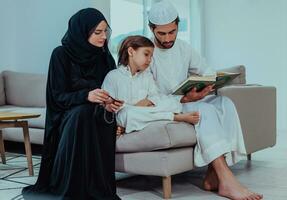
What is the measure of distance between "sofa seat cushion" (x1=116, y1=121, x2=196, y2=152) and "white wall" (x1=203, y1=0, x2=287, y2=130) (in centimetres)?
340

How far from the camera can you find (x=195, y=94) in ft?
8.36

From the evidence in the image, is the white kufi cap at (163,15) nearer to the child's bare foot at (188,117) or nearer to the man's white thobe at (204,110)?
the man's white thobe at (204,110)

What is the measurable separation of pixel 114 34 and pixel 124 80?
2577 mm

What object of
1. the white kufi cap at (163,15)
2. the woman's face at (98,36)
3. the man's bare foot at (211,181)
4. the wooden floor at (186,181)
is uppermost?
the white kufi cap at (163,15)

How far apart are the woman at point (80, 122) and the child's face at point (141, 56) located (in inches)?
7.7

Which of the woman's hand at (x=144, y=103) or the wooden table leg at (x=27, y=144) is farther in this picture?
the wooden table leg at (x=27, y=144)

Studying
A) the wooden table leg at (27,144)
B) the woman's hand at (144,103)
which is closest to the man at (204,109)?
the woman's hand at (144,103)

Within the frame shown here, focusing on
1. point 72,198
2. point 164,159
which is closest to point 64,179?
point 72,198

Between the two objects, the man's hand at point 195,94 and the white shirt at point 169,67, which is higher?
the white shirt at point 169,67

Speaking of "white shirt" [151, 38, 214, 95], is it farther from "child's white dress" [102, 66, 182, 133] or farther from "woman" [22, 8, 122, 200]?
"woman" [22, 8, 122, 200]

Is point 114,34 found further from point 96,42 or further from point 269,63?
point 96,42

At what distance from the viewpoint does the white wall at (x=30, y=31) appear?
4535 millimetres

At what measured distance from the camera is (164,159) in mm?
2293

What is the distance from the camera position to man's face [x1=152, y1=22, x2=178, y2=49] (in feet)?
8.41
